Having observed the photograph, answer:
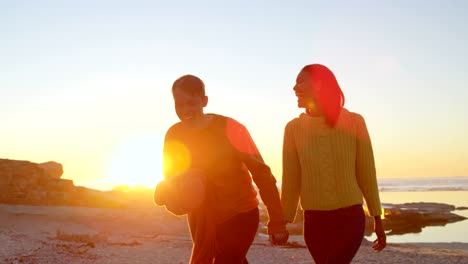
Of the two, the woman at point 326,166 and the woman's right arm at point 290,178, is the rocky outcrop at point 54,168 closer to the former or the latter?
the woman's right arm at point 290,178

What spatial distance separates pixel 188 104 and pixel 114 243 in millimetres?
14822

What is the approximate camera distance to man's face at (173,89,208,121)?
11.8 feet

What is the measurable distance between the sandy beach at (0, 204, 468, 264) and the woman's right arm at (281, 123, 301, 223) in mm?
10091

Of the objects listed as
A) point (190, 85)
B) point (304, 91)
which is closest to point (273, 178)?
point (304, 91)

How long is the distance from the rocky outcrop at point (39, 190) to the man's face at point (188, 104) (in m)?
27.4

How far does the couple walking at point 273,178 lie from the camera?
361 centimetres

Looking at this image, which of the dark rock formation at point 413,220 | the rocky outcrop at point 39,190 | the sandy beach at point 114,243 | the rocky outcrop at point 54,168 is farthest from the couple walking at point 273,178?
the dark rock formation at point 413,220

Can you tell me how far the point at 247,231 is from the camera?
3.66m

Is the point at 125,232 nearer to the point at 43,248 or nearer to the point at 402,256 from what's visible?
the point at 43,248

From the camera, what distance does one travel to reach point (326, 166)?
3963 millimetres

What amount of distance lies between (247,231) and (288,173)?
676 mm

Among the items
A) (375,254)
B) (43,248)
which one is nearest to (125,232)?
(43,248)

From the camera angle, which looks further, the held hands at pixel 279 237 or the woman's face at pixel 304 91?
the woman's face at pixel 304 91

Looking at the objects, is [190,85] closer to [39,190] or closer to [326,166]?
[326,166]
